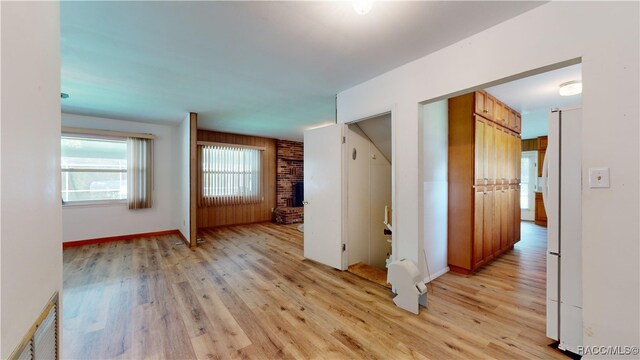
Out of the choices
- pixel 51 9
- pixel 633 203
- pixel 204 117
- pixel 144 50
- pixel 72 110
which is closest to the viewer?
pixel 51 9

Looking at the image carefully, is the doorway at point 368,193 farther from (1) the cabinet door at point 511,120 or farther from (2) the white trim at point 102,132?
(2) the white trim at point 102,132

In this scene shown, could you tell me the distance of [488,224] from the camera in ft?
10.5

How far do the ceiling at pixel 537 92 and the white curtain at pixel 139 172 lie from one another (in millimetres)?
5972

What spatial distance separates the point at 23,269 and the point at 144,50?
2.06 m

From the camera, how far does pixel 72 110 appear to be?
Answer: 4023mm

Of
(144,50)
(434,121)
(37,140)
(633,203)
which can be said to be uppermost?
(144,50)

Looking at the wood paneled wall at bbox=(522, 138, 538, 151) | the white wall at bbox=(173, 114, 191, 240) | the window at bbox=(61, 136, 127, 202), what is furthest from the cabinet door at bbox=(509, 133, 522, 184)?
the window at bbox=(61, 136, 127, 202)

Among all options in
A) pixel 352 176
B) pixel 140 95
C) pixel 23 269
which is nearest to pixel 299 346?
pixel 23 269

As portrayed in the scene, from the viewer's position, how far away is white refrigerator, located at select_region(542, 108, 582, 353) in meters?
1.59

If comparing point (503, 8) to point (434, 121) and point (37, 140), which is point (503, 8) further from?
point (37, 140)

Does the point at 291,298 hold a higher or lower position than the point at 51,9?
lower

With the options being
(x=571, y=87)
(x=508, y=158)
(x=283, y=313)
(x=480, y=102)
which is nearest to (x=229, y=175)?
(x=283, y=313)

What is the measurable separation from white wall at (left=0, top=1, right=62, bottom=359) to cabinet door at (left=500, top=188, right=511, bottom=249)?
178 inches

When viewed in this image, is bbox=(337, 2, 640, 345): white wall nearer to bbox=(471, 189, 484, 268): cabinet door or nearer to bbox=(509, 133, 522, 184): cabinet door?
bbox=(471, 189, 484, 268): cabinet door
